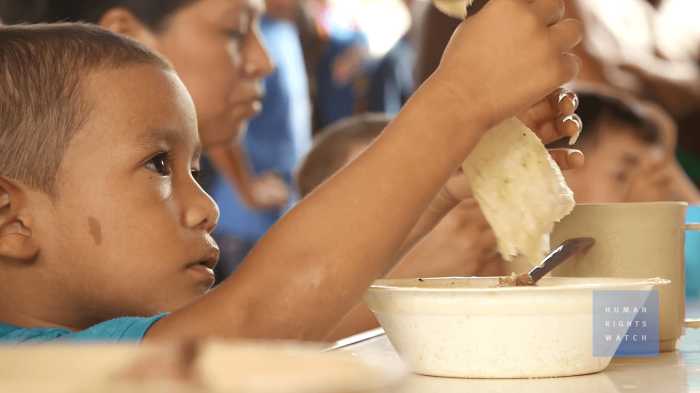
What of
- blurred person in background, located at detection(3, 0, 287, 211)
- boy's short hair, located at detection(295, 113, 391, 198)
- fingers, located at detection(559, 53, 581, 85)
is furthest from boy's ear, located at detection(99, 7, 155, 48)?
fingers, located at detection(559, 53, 581, 85)

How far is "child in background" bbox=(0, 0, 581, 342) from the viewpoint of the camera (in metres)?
0.58

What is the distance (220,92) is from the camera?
6.70ft

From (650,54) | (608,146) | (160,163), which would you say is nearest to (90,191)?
(160,163)

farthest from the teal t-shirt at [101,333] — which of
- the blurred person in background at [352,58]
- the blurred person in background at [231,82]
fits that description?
the blurred person in background at [352,58]

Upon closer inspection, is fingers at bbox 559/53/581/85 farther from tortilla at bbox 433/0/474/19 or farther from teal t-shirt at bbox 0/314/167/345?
teal t-shirt at bbox 0/314/167/345

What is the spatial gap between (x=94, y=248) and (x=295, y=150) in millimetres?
1986

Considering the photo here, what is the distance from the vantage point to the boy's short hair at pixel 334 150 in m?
1.79

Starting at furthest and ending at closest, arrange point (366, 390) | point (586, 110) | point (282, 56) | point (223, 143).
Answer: point (282, 56) → point (223, 143) → point (586, 110) → point (366, 390)

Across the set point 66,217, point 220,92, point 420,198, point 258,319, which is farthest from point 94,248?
point 220,92

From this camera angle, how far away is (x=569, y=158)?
80 cm

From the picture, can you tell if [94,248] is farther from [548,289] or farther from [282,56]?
[282,56]

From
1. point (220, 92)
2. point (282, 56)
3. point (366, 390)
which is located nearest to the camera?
point (366, 390)

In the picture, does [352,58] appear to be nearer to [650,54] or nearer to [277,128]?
[277,128]

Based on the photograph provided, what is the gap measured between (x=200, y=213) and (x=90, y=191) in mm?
109
